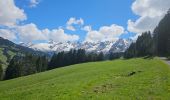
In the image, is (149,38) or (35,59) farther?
(35,59)

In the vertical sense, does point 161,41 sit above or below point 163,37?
below

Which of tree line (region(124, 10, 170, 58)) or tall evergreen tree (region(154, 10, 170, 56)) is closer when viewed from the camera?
tree line (region(124, 10, 170, 58))

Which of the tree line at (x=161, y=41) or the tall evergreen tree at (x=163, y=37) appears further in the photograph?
the tall evergreen tree at (x=163, y=37)

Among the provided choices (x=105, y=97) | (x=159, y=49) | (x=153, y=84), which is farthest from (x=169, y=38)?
(x=105, y=97)

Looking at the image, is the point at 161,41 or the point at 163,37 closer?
the point at 163,37

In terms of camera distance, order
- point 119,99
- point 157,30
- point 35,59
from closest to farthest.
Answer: point 119,99
point 157,30
point 35,59

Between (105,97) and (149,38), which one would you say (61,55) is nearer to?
(149,38)

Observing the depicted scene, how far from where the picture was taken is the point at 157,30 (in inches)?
4798

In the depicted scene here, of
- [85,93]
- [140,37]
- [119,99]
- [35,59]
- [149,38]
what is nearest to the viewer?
[119,99]

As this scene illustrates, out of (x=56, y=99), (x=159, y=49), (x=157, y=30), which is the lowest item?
(x=56, y=99)

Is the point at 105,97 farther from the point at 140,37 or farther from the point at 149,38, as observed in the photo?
the point at 140,37

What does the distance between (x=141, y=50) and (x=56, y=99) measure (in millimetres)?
115164

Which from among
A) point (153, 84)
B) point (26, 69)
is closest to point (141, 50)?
point (26, 69)

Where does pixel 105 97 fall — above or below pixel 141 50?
below
